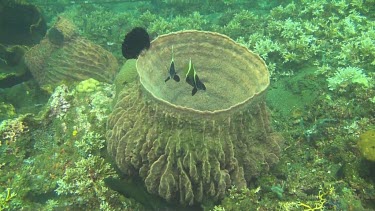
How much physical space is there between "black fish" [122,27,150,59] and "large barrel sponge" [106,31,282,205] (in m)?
0.11

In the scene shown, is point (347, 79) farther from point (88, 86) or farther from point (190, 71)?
point (88, 86)

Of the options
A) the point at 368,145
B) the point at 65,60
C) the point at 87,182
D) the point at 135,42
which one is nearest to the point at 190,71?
the point at 135,42

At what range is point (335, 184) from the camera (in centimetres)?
377

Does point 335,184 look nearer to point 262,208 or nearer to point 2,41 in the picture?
point 262,208

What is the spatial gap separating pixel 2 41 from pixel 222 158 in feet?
23.8

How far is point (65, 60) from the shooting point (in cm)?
720

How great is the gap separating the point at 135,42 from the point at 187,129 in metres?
1.54

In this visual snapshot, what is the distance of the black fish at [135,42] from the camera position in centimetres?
413

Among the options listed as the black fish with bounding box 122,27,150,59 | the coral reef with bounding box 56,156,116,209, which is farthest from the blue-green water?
the black fish with bounding box 122,27,150,59

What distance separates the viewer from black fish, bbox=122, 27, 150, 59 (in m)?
4.13

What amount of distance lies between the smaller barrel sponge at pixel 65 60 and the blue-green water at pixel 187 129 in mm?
24

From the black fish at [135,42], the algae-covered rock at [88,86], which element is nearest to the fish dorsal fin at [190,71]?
the black fish at [135,42]

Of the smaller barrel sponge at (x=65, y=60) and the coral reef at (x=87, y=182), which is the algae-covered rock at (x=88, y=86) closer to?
the coral reef at (x=87, y=182)

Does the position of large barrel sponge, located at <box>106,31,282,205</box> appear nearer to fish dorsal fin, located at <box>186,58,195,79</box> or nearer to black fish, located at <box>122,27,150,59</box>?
black fish, located at <box>122,27,150,59</box>
